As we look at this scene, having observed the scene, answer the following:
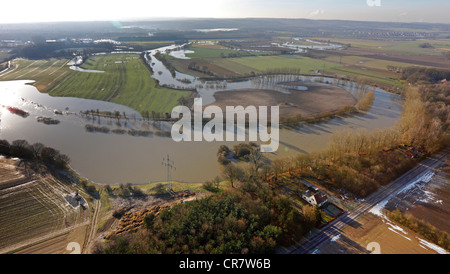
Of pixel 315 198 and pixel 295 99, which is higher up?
pixel 295 99

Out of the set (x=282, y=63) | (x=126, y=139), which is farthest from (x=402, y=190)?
(x=282, y=63)

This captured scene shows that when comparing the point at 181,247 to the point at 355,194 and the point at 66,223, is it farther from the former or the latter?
the point at 355,194

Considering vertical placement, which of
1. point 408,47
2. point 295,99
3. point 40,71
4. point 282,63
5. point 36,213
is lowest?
point 36,213

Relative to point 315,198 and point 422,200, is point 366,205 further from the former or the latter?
point 422,200

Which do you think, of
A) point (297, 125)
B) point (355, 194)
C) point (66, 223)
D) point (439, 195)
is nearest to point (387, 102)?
point (297, 125)

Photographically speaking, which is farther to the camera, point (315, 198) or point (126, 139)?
point (126, 139)

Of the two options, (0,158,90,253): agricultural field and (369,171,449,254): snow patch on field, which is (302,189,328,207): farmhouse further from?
(0,158,90,253): agricultural field

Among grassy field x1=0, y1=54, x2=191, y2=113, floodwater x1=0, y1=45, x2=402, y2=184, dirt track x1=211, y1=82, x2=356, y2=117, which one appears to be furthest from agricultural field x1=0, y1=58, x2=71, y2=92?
dirt track x1=211, y1=82, x2=356, y2=117

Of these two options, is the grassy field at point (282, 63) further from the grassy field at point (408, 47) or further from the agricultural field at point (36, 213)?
the agricultural field at point (36, 213)
